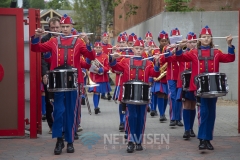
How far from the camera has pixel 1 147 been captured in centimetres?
905

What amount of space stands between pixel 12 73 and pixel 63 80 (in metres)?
1.83

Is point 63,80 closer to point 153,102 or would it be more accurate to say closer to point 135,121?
point 135,121

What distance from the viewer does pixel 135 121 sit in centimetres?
877

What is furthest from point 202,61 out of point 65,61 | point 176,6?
point 176,6

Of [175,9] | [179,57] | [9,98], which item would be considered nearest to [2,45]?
[9,98]

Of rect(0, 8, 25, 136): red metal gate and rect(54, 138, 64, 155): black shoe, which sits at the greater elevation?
rect(0, 8, 25, 136): red metal gate

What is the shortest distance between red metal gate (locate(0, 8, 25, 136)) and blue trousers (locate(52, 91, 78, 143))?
149 cm

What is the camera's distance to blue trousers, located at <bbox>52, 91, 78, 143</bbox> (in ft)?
27.8

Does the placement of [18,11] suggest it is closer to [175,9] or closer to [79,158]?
[79,158]

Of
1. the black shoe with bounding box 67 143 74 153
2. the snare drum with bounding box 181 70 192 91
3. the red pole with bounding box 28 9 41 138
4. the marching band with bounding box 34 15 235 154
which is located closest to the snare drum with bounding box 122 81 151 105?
the marching band with bounding box 34 15 235 154

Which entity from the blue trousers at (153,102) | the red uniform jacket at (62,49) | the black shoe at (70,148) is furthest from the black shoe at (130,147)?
the blue trousers at (153,102)

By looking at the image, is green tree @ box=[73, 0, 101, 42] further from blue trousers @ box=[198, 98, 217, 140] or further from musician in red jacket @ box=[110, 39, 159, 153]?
blue trousers @ box=[198, 98, 217, 140]

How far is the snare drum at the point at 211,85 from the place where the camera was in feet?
27.5

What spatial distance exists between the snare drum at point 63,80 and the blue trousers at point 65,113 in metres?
0.19
